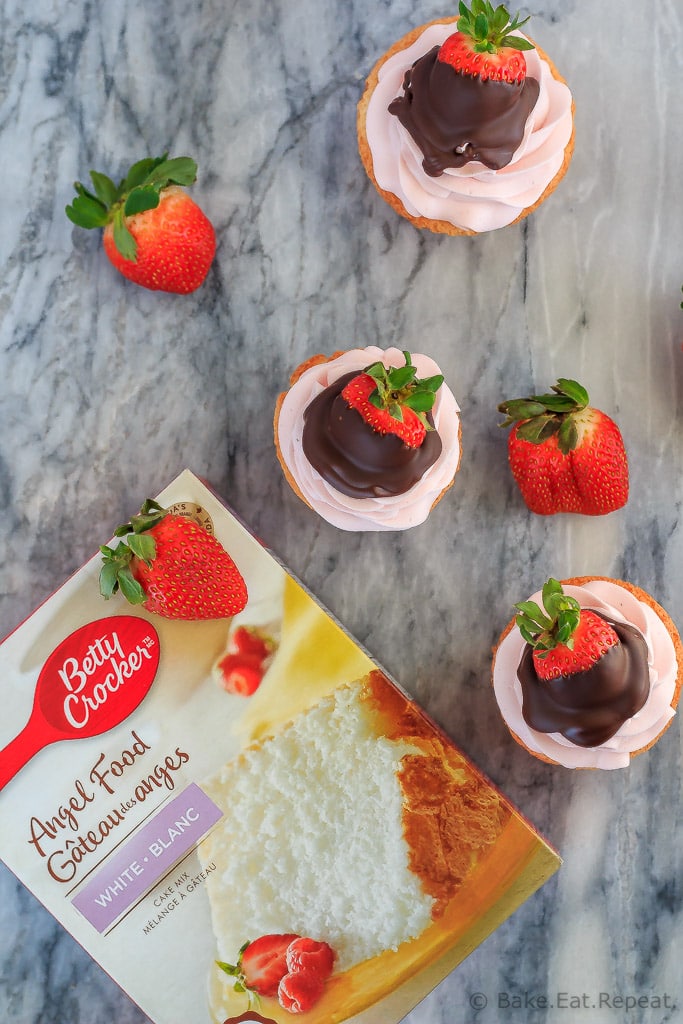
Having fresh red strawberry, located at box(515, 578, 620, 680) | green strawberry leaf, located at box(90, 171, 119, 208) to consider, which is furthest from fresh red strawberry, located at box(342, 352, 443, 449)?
green strawberry leaf, located at box(90, 171, 119, 208)

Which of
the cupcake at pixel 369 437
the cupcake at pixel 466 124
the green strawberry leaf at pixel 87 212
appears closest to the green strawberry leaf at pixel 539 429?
the cupcake at pixel 369 437

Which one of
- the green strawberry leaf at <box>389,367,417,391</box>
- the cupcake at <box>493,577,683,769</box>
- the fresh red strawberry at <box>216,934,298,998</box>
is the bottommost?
the fresh red strawberry at <box>216,934,298,998</box>

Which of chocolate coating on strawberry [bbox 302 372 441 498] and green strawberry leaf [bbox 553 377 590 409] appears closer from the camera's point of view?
chocolate coating on strawberry [bbox 302 372 441 498]

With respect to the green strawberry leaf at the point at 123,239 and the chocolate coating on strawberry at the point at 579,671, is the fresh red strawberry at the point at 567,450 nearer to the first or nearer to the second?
A: the chocolate coating on strawberry at the point at 579,671

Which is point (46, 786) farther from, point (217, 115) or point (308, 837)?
point (217, 115)

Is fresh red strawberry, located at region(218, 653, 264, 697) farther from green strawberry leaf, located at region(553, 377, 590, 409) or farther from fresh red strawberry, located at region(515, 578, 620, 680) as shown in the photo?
green strawberry leaf, located at region(553, 377, 590, 409)

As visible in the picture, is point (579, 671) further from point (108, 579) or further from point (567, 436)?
point (108, 579)

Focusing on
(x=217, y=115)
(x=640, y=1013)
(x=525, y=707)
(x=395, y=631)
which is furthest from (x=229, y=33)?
(x=640, y=1013)
